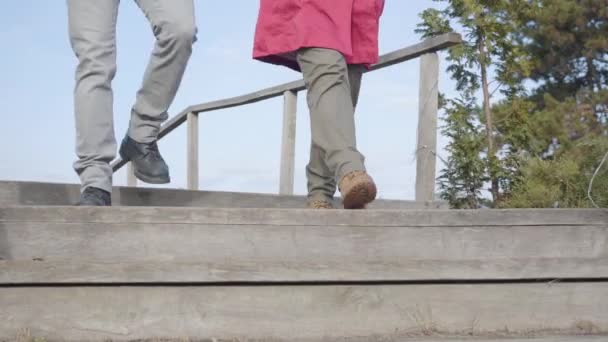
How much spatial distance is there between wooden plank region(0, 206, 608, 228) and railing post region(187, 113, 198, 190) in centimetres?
494

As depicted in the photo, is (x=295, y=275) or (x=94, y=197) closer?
(x=295, y=275)

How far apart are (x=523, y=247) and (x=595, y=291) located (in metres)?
0.26

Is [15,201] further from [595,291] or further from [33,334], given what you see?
[595,291]

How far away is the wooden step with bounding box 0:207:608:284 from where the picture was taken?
2432mm

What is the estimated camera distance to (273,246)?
262 cm

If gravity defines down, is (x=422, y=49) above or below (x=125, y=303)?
above


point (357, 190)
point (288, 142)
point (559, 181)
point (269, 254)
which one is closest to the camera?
point (269, 254)

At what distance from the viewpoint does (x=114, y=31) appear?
328cm

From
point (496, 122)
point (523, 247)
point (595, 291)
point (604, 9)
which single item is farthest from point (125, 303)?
point (604, 9)

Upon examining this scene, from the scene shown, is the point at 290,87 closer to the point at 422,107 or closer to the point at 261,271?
the point at 422,107

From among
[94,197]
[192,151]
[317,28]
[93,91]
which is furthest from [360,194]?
[192,151]

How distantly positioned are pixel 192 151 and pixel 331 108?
188 inches

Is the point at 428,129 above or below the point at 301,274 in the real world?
above

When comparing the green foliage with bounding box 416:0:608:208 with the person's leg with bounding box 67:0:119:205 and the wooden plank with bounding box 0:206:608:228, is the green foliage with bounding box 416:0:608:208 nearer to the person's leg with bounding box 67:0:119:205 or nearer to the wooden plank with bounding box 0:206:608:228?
the wooden plank with bounding box 0:206:608:228
